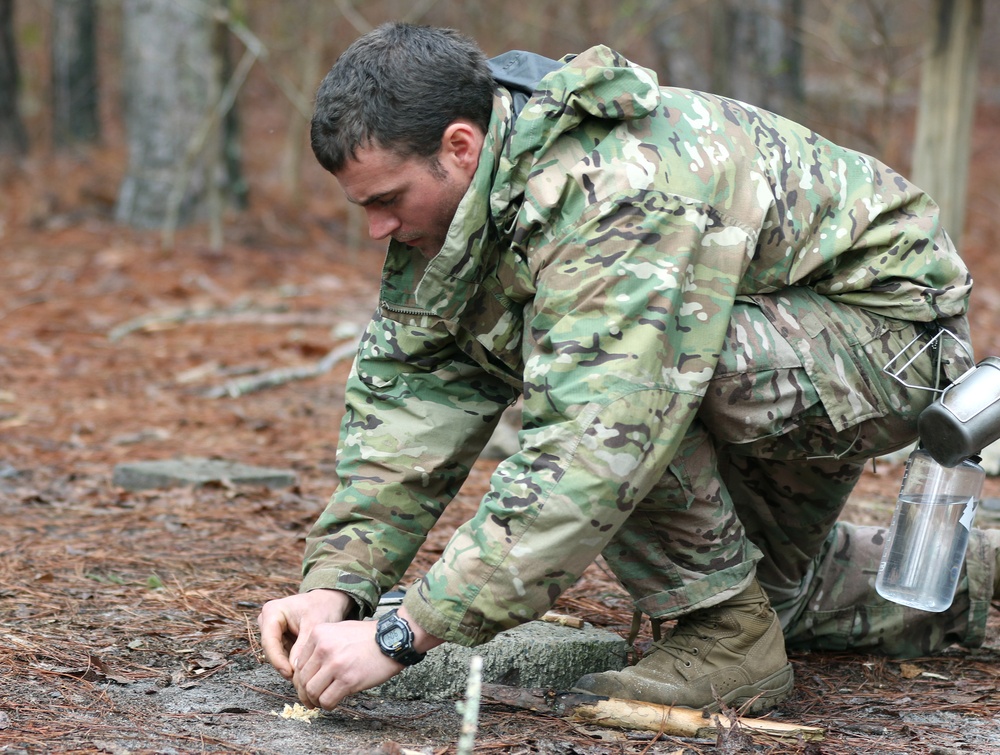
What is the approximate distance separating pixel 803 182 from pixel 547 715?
1.24 metres

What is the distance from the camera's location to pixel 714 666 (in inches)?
97.3

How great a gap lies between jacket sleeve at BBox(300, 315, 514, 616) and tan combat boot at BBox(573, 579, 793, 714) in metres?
0.52

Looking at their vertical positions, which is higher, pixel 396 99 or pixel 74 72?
pixel 74 72

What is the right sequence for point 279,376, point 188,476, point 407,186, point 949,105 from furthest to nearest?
1. point 279,376
2. point 949,105
3. point 188,476
4. point 407,186

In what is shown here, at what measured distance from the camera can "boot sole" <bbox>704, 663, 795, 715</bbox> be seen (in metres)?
2.46

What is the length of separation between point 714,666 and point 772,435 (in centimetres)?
51

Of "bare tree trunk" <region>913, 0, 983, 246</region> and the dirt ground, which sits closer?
the dirt ground

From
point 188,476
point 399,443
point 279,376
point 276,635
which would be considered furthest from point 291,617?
point 279,376

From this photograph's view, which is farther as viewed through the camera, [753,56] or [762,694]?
[753,56]

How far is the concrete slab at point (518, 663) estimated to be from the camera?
2.52m

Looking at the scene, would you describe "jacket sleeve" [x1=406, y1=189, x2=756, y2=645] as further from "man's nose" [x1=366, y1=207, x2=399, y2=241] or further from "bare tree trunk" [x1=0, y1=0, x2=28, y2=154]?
"bare tree trunk" [x1=0, y1=0, x2=28, y2=154]

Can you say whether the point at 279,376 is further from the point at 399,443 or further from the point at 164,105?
the point at 164,105

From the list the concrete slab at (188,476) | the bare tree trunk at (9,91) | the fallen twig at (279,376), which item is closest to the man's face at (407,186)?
the concrete slab at (188,476)

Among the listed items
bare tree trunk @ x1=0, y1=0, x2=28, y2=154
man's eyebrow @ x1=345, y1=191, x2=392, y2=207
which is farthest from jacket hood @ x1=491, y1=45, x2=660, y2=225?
bare tree trunk @ x1=0, y1=0, x2=28, y2=154
